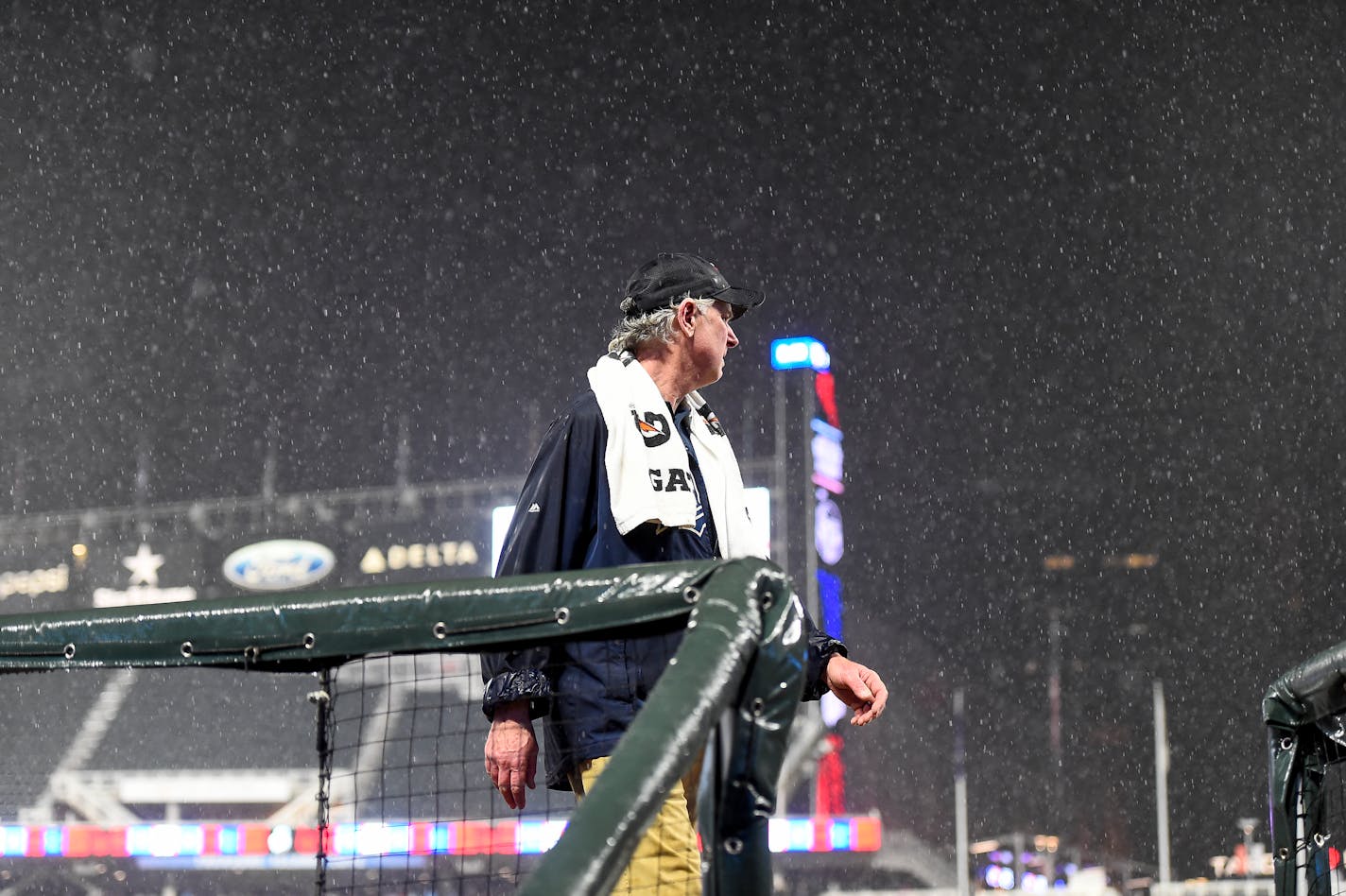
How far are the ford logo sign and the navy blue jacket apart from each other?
139 ft

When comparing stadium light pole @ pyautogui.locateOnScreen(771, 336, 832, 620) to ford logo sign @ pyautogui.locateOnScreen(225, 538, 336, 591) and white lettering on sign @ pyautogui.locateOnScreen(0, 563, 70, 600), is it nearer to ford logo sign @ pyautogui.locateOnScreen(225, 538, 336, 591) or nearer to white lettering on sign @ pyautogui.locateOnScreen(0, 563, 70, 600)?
ford logo sign @ pyautogui.locateOnScreen(225, 538, 336, 591)

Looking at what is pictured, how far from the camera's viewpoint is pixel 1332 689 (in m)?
2.01

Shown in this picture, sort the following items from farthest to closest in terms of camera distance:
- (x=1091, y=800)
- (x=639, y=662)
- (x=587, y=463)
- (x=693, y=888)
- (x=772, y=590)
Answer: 1. (x=1091, y=800)
2. (x=587, y=463)
3. (x=639, y=662)
4. (x=693, y=888)
5. (x=772, y=590)

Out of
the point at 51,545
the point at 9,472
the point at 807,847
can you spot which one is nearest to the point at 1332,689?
the point at 807,847

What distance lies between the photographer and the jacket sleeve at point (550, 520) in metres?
2.29

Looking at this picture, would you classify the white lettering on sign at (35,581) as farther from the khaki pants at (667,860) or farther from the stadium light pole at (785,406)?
the khaki pants at (667,860)

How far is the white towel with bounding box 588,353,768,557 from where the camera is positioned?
247 centimetres

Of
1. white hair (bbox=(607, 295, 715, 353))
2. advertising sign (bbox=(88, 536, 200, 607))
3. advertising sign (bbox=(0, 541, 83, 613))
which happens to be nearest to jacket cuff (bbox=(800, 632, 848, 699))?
white hair (bbox=(607, 295, 715, 353))

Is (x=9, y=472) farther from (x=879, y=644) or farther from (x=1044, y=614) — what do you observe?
(x=1044, y=614)

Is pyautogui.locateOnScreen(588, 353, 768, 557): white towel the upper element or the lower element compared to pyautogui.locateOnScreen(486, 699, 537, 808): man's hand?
upper

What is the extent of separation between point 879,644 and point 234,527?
82.1 ft

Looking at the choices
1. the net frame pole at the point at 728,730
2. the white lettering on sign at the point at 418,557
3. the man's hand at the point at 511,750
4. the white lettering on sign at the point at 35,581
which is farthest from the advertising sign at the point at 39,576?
the net frame pole at the point at 728,730

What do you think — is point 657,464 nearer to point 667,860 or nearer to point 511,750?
point 511,750

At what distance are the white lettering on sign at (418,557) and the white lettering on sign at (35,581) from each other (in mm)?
10103
